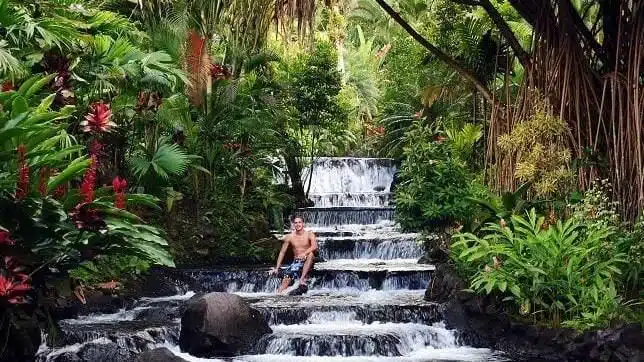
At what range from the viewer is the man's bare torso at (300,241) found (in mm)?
11078

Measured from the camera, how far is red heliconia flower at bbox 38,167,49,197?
5.12m

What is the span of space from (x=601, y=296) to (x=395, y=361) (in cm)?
196

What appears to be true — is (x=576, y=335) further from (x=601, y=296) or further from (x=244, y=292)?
(x=244, y=292)

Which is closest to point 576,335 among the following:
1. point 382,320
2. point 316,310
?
point 382,320

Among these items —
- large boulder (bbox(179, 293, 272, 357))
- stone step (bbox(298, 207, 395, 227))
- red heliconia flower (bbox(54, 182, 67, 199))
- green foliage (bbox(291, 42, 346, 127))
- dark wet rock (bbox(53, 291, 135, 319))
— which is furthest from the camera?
green foliage (bbox(291, 42, 346, 127))

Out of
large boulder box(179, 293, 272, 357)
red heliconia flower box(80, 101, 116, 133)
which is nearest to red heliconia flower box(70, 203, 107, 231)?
red heliconia flower box(80, 101, 116, 133)

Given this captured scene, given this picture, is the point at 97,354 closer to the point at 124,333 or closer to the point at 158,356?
the point at 124,333

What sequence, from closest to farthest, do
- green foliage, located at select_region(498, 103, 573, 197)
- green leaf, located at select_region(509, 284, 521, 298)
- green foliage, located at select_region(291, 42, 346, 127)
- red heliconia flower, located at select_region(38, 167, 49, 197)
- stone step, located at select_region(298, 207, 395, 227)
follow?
red heliconia flower, located at select_region(38, 167, 49, 197), green leaf, located at select_region(509, 284, 521, 298), green foliage, located at select_region(498, 103, 573, 197), stone step, located at select_region(298, 207, 395, 227), green foliage, located at select_region(291, 42, 346, 127)

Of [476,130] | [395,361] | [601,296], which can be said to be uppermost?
[476,130]

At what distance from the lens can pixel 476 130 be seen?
42.5 feet

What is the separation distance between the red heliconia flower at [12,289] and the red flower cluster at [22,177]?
50cm

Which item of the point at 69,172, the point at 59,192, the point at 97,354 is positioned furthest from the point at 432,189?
the point at 69,172

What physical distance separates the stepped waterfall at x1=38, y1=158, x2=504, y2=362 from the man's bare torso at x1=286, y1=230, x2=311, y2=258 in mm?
389

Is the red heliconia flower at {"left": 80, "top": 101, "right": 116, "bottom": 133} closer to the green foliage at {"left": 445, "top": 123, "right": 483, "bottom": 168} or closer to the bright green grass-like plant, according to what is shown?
the bright green grass-like plant
